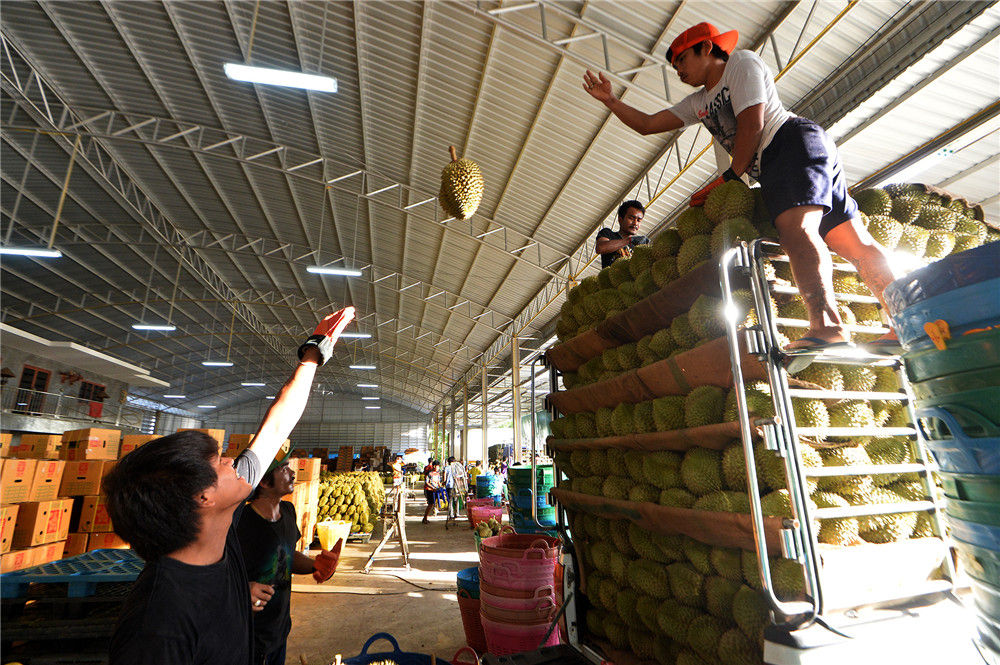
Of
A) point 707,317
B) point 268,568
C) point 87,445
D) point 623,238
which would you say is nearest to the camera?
point 707,317

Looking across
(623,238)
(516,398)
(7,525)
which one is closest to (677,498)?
(623,238)

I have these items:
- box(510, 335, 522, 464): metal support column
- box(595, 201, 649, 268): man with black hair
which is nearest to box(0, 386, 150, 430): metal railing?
box(510, 335, 522, 464): metal support column

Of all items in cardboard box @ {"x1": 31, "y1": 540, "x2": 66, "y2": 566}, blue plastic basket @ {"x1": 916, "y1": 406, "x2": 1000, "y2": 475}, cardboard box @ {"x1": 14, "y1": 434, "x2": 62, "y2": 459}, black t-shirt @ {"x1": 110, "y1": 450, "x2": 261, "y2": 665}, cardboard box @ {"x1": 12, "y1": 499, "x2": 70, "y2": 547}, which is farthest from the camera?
cardboard box @ {"x1": 14, "y1": 434, "x2": 62, "y2": 459}

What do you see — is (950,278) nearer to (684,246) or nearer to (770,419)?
(770,419)

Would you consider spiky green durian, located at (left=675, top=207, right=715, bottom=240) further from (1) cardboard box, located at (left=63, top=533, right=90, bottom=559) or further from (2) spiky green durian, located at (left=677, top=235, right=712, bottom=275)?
(1) cardboard box, located at (left=63, top=533, right=90, bottom=559)

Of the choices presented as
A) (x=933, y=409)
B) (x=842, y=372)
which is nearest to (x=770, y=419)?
(x=933, y=409)

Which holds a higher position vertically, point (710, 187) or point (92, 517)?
point (710, 187)

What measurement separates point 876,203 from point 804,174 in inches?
27.2

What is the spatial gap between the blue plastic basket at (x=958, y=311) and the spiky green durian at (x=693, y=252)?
45.3 inches

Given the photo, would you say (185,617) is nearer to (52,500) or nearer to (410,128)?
(52,500)

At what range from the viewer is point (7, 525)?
4.88m

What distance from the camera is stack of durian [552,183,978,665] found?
166 centimetres

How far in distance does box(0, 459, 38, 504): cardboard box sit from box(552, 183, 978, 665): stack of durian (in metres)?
5.84

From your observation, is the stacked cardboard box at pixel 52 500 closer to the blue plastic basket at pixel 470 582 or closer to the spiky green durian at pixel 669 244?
the blue plastic basket at pixel 470 582
